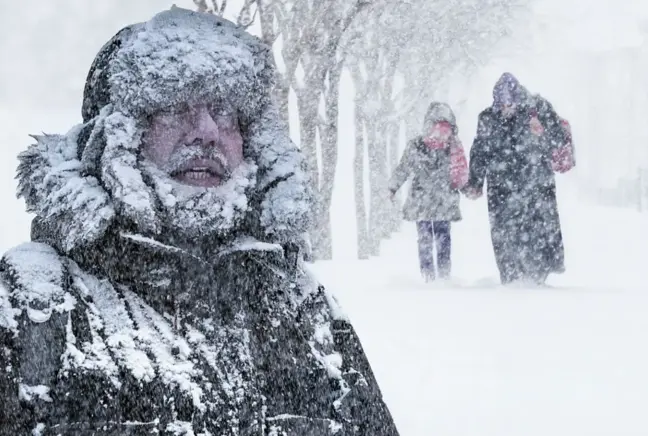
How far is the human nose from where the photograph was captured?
5.90 feet

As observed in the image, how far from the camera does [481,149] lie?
8.12 meters

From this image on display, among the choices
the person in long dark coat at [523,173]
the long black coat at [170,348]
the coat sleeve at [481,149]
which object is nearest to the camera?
the long black coat at [170,348]

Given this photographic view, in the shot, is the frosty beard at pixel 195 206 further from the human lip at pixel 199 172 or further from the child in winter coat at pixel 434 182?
the child in winter coat at pixel 434 182

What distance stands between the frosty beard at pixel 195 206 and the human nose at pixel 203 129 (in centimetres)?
9

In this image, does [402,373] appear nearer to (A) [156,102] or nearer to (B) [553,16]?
(A) [156,102]

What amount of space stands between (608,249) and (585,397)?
1046cm

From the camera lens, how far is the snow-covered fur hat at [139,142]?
1720 mm

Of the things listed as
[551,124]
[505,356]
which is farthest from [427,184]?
[505,356]

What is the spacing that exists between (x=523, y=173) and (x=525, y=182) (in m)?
0.08

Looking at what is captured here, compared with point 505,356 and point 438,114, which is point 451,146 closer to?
point 438,114

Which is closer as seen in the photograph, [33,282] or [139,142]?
[33,282]

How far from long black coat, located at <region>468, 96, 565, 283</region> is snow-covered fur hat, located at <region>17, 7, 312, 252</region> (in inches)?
245

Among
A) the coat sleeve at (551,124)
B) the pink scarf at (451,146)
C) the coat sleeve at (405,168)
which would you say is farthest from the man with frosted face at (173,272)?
the coat sleeve at (405,168)

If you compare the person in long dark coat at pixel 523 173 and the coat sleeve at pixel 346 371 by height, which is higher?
the person in long dark coat at pixel 523 173
